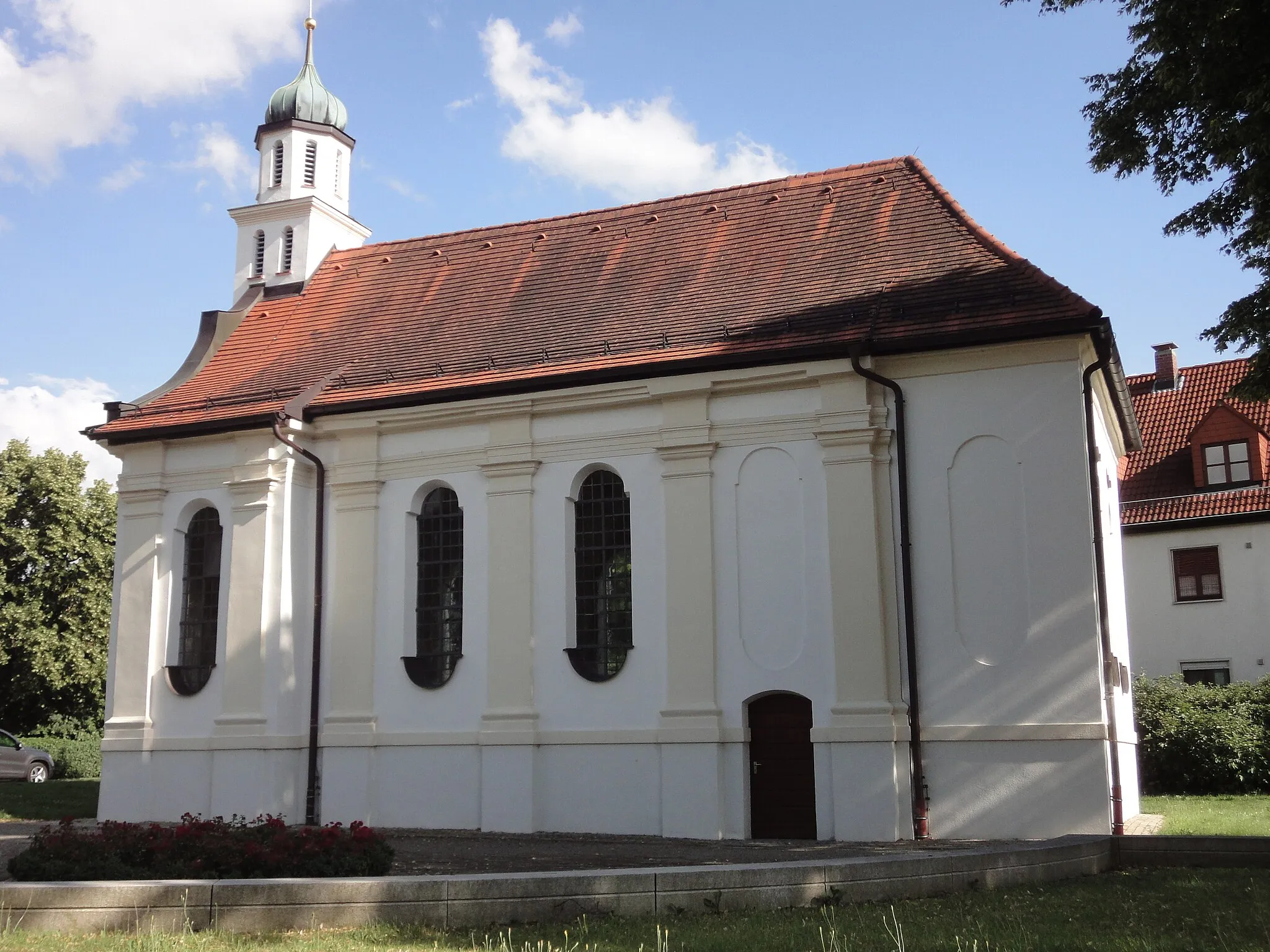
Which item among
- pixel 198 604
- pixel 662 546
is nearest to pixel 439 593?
pixel 662 546

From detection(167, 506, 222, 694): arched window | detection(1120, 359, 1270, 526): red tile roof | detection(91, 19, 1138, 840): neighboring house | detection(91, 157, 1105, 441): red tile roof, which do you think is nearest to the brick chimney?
detection(1120, 359, 1270, 526): red tile roof

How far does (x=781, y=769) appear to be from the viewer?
56.9 feet

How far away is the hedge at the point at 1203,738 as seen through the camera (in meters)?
25.6

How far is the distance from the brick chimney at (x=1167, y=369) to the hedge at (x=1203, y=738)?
11465 millimetres

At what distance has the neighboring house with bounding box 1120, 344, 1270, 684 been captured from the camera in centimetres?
3014

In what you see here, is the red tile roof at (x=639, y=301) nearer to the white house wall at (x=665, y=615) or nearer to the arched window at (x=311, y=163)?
the white house wall at (x=665, y=615)

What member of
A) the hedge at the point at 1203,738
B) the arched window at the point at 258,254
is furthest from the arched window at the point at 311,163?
the hedge at the point at 1203,738

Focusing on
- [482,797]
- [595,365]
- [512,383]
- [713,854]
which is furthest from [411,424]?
[713,854]

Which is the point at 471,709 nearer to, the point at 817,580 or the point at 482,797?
the point at 482,797

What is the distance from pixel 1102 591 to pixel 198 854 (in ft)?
38.5

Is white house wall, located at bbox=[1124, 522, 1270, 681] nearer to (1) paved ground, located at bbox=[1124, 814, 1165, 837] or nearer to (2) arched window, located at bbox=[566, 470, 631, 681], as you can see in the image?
(1) paved ground, located at bbox=[1124, 814, 1165, 837]

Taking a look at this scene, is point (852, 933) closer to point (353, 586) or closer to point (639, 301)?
point (353, 586)

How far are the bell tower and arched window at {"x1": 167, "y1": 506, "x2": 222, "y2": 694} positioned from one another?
6283 mm

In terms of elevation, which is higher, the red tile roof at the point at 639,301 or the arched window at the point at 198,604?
the red tile roof at the point at 639,301
